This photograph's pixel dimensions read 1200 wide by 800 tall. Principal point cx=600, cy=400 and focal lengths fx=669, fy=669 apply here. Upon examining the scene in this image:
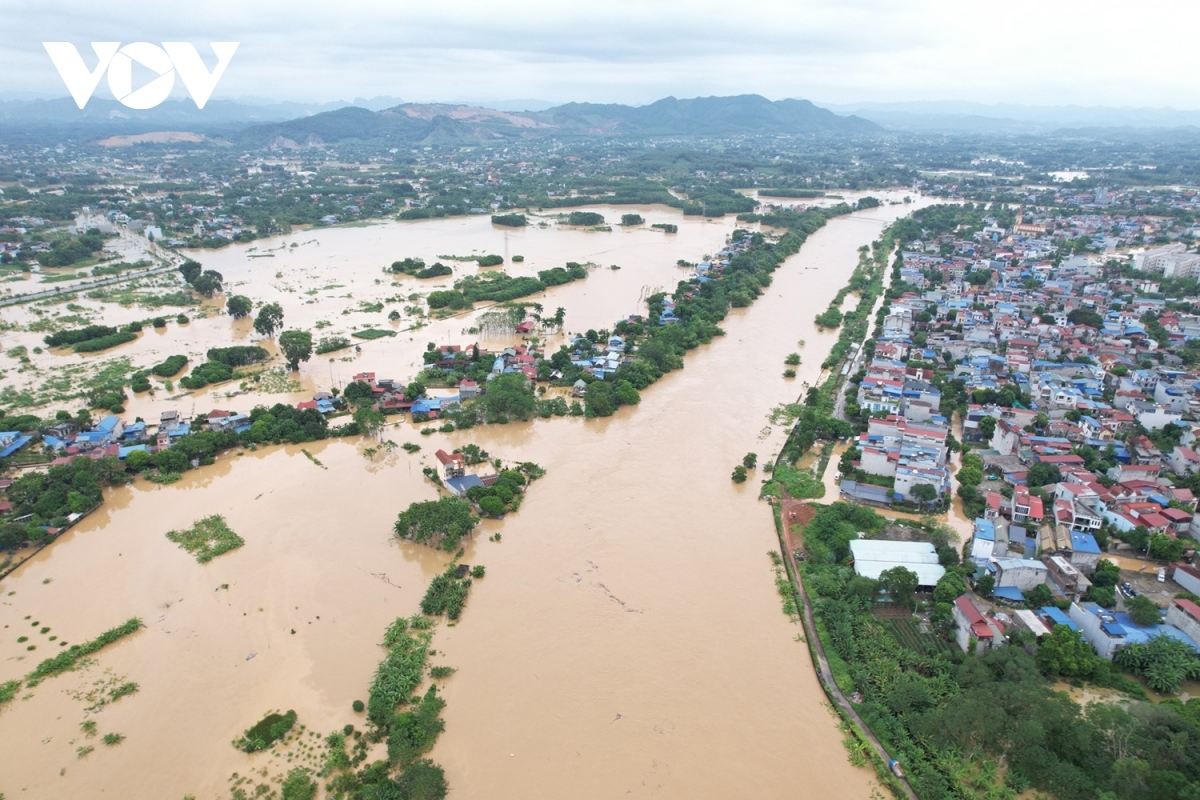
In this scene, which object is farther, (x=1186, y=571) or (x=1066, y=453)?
(x=1066, y=453)

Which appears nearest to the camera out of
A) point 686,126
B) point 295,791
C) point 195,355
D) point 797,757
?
point 295,791

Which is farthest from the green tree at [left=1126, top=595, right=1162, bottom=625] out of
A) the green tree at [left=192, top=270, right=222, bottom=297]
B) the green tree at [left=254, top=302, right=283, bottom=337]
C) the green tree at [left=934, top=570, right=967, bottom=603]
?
the green tree at [left=192, top=270, right=222, bottom=297]

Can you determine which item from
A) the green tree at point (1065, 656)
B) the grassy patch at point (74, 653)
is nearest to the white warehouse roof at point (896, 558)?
the green tree at point (1065, 656)

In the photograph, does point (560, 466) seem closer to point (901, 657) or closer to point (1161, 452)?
point (901, 657)

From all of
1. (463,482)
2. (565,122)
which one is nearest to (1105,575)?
(463,482)

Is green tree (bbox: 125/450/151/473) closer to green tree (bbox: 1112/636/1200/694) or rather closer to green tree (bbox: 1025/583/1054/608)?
green tree (bbox: 1025/583/1054/608)


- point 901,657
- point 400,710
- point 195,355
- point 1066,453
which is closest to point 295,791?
point 400,710

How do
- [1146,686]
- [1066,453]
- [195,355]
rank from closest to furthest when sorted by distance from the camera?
[1146,686]
[1066,453]
[195,355]
